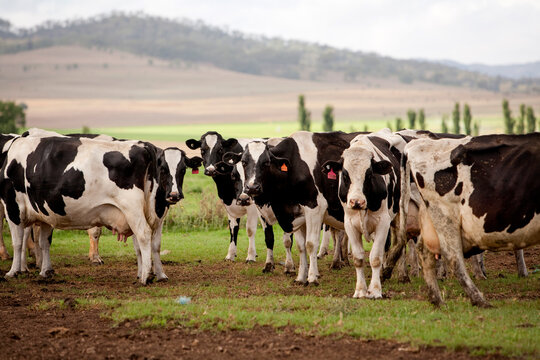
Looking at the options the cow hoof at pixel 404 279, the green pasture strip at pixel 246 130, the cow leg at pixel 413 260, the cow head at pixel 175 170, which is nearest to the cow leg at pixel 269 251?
the cow head at pixel 175 170

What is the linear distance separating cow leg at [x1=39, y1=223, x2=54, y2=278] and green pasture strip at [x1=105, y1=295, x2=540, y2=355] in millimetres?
4028

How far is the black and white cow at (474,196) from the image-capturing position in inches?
402

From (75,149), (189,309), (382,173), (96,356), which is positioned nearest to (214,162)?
(75,149)

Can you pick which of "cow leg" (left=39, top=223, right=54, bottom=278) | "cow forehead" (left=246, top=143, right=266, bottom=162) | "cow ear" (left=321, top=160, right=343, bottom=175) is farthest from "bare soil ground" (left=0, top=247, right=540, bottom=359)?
"cow forehead" (left=246, top=143, right=266, bottom=162)

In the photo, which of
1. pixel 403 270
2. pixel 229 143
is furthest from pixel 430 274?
pixel 229 143

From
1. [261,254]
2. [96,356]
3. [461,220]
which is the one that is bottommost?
[261,254]

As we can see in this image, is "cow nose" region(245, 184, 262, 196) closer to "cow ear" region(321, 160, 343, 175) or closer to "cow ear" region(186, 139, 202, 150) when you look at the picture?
"cow ear" region(321, 160, 343, 175)

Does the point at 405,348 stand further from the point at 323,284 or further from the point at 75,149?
the point at 75,149

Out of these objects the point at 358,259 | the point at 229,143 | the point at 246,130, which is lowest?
the point at 246,130

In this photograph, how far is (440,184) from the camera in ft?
35.0

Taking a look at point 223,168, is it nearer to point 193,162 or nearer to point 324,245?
point 193,162

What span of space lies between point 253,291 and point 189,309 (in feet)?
8.25

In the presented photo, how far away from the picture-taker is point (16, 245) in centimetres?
1468

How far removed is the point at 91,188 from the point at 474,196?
6602 mm
